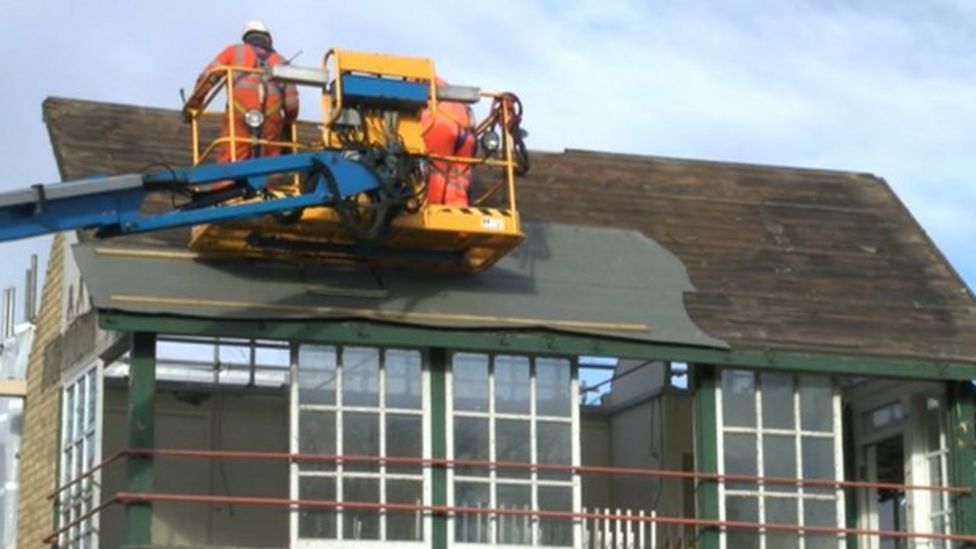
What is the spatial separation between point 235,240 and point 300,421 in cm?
192

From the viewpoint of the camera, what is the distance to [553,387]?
78.9 feet

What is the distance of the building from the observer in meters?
23.0

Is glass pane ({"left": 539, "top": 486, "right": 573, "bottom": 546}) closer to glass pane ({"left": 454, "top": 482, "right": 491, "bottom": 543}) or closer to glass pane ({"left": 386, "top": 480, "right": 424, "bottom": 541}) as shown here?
glass pane ({"left": 454, "top": 482, "right": 491, "bottom": 543})

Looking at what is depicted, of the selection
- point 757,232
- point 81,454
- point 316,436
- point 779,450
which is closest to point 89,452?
point 81,454

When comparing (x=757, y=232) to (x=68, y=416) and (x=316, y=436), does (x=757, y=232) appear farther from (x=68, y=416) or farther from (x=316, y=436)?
(x=68, y=416)

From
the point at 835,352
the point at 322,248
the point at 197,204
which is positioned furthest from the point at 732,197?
the point at 197,204

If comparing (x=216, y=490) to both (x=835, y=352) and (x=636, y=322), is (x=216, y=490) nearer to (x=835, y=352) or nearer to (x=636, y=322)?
(x=636, y=322)

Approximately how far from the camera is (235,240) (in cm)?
2331

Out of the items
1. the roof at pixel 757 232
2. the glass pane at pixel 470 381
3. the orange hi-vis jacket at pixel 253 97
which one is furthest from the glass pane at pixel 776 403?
the orange hi-vis jacket at pixel 253 97

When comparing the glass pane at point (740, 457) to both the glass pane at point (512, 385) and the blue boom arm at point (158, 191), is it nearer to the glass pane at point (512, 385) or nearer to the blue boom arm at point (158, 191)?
the glass pane at point (512, 385)

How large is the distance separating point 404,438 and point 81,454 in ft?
11.0

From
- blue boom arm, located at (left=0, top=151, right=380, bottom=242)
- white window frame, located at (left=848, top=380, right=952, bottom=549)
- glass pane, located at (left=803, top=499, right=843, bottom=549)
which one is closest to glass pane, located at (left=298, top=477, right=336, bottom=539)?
blue boom arm, located at (left=0, top=151, right=380, bottom=242)

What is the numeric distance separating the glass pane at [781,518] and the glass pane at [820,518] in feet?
0.46

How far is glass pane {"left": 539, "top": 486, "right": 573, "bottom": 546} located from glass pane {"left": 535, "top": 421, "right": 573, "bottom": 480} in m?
0.14
